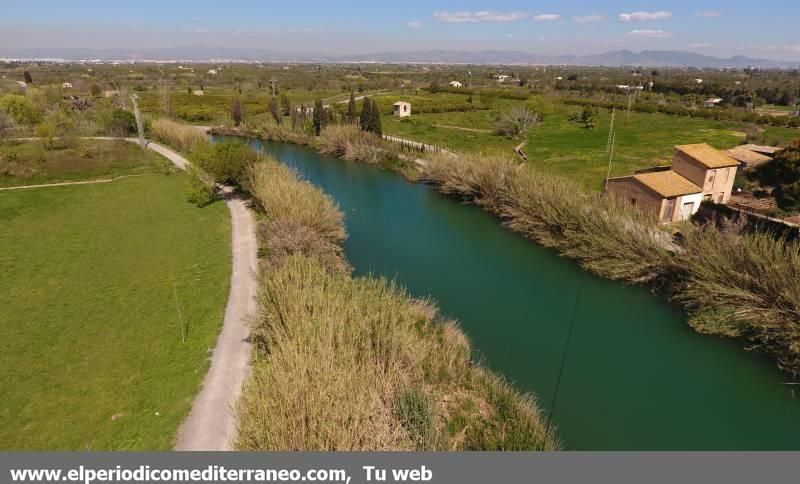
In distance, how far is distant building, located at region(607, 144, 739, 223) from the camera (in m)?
32.6

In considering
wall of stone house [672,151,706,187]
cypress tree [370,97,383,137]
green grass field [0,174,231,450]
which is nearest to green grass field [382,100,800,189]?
wall of stone house [672,151,706,187]

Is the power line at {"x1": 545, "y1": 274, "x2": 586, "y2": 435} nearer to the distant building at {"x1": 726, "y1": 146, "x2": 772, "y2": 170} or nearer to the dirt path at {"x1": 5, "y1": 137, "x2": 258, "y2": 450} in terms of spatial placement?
the dirt path at {"x1": 5, "y1": 137, "x2": 258, "y2": 450}

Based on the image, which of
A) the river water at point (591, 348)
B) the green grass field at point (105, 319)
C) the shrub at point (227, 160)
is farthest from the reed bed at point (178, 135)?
the river water at point (591, 348)

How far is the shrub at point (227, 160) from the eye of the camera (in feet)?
131

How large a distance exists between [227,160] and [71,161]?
2629cm

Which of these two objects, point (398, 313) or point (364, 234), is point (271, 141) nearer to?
point (364, 234)

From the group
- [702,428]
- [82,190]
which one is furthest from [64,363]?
[82,190]

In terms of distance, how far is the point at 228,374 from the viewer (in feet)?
55.6

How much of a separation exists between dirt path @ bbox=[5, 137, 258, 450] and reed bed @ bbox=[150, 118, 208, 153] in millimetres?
38715

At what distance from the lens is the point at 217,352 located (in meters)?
18.3

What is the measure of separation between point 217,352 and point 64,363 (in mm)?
5723

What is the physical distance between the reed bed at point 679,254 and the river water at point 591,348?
0.89 m

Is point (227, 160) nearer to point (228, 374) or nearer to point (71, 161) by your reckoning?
point (71, 161)

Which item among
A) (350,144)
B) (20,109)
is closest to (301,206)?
(350,144)
